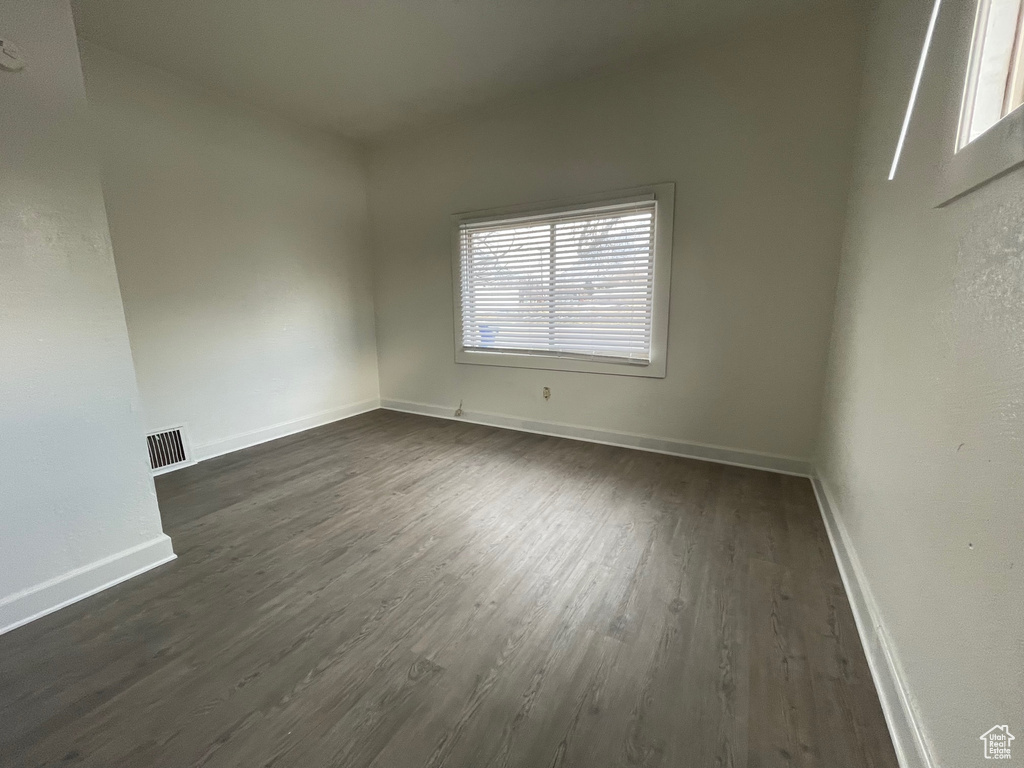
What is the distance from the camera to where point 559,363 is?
3480 mm

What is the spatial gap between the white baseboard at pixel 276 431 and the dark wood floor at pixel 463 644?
92cm

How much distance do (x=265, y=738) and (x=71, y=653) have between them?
92 centimetres

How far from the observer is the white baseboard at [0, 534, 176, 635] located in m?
1.53

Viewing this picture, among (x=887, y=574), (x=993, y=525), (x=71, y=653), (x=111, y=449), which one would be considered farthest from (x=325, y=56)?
(x=887, y=574)

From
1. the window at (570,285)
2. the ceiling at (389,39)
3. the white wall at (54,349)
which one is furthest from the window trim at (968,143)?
the white wall at (54,349)

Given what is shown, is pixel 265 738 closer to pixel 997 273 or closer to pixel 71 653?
pixel 71 653

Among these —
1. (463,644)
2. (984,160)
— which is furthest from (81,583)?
(984,160)

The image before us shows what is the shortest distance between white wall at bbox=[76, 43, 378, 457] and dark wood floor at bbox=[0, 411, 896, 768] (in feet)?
3.99

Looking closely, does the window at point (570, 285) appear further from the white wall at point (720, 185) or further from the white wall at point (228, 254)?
the white wall at point (228, 254)

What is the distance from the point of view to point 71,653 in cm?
141

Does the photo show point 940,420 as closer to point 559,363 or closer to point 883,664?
point 883,664

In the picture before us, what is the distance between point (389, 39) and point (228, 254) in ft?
6.54

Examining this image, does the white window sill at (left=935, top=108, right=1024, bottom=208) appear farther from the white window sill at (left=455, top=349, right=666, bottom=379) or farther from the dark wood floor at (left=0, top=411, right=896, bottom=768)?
the white window sill at (left=455, top=349, right=666, bottom=379)

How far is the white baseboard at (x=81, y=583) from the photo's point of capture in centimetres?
153
